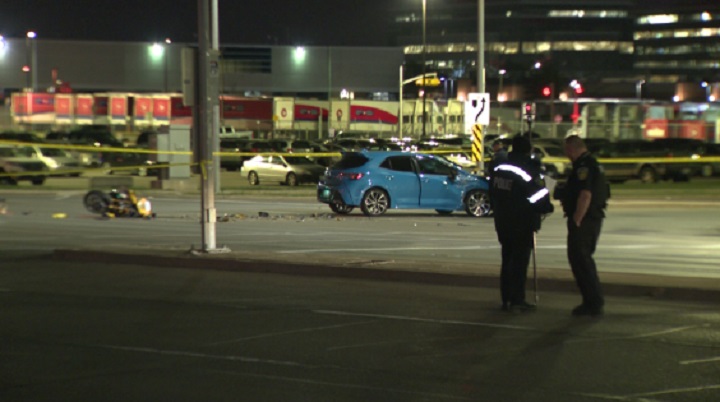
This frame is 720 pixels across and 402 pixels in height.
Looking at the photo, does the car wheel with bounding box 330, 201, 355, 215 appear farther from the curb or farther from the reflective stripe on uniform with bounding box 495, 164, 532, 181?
the reflective stripe on uniform with bounding box 495, 164, 532, 181

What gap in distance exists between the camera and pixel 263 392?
817cm

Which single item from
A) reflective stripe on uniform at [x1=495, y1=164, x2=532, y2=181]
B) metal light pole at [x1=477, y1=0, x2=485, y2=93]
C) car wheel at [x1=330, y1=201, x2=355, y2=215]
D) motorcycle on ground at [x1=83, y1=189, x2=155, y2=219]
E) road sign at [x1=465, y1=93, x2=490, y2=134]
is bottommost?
car wheel at [x1=330, y1=201, x2=355, y2=215]

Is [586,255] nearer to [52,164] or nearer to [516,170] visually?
[516,170]

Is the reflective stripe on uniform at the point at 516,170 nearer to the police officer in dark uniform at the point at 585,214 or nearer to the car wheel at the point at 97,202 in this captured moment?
the police officer in dark uniform at the point at 585,214

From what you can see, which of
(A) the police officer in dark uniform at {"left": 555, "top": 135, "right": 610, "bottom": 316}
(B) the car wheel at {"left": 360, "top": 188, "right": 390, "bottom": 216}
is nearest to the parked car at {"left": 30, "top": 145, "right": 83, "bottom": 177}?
(B) the car wheel at {"left": 360, "top": 188, "right": 390, "bottom": 216}

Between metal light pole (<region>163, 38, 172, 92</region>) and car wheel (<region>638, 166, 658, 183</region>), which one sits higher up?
metal light pole (<region>163, 38, 172, 92</region>)

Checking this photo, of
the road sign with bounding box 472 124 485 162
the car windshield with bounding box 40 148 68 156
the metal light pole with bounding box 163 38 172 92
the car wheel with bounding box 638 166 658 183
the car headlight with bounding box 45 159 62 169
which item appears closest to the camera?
the road sign with bounding box 472 124 485 162

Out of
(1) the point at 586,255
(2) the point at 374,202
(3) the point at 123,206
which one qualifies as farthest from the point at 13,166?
(1) the point at 586,255

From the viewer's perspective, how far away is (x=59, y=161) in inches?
1693

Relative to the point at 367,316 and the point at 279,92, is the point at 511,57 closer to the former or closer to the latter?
the point at 279,92

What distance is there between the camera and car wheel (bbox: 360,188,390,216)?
88.1 ft

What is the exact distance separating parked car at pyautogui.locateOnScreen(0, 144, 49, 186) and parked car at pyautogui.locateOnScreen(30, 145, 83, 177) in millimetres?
501

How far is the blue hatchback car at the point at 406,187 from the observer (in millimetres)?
26922

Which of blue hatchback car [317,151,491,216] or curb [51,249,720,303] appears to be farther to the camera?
blue hatchback car [317,151,491,216]
